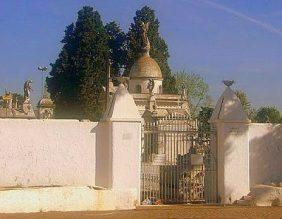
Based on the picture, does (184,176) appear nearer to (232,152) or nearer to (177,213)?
(232,152)

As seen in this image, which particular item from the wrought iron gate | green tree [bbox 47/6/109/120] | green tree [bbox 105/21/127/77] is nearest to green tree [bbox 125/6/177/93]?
green tree [bbox 105/21/127/77]

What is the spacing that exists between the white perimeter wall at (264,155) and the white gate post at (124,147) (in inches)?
146

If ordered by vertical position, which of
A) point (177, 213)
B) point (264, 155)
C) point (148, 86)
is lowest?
point (177, 213)

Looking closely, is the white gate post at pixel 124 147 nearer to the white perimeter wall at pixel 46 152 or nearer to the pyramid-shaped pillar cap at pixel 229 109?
the white perimeter wall at pixel 46 152

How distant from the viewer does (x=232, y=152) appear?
16.2 m

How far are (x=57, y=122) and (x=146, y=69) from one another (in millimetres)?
29426

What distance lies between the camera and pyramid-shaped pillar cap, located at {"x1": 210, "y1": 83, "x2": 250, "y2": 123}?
16359 mm

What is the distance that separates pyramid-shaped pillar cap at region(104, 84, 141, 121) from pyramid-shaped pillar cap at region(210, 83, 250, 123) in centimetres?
260

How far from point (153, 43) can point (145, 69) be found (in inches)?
253

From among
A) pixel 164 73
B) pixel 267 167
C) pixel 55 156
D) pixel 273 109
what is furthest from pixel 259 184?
pixel 273 109

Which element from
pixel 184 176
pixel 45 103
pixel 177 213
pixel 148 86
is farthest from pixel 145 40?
pixel 177 213

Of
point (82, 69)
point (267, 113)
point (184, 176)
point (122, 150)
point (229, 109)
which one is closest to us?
point (122, 150)

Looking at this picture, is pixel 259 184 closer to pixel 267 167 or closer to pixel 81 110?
pixel 267 167

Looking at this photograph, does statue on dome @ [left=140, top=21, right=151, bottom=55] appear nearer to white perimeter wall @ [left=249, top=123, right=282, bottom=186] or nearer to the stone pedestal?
white perimeter wall @ [left=249, top=123, right=282, bottom=186]
